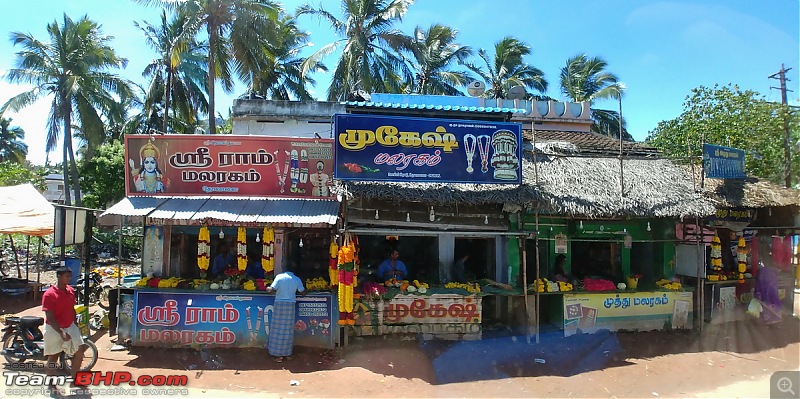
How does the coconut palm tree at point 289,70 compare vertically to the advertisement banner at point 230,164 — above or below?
above

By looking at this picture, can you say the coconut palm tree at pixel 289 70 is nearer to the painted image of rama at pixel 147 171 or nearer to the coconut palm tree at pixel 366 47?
the coconut palm tree at pixel 366 47

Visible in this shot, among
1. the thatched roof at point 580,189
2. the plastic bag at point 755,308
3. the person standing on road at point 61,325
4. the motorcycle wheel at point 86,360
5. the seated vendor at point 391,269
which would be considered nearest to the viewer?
the person standing on road at point 61,325

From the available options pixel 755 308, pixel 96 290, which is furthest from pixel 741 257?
pixel 96 290

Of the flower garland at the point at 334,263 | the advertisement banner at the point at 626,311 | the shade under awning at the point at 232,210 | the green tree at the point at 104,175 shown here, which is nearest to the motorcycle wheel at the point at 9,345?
the shade under awning at the point at 232,210

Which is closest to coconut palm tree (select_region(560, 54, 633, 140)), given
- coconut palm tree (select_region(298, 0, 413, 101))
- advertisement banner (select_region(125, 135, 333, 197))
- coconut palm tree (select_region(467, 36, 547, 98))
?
coconut palm tree (select_region(467, 36, 547, 98))

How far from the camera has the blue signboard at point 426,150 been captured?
28.4 feet

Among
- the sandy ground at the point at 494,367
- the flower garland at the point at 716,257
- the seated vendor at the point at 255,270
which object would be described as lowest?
the sandy ground at the point at 494,367

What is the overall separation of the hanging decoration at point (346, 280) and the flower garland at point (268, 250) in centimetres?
144

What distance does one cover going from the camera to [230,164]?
9250mm

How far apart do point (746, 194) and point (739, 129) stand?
772cm

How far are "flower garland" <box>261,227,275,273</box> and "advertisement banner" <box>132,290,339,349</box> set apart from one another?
0.60 meters

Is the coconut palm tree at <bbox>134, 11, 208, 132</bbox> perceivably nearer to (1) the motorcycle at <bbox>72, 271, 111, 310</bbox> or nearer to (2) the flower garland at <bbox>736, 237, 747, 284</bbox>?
(1) the motorcycle at <bbox>72, 271, 111, 310</bbox>

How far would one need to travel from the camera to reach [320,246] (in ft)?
37.6

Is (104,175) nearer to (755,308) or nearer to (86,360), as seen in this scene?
(86,360)
